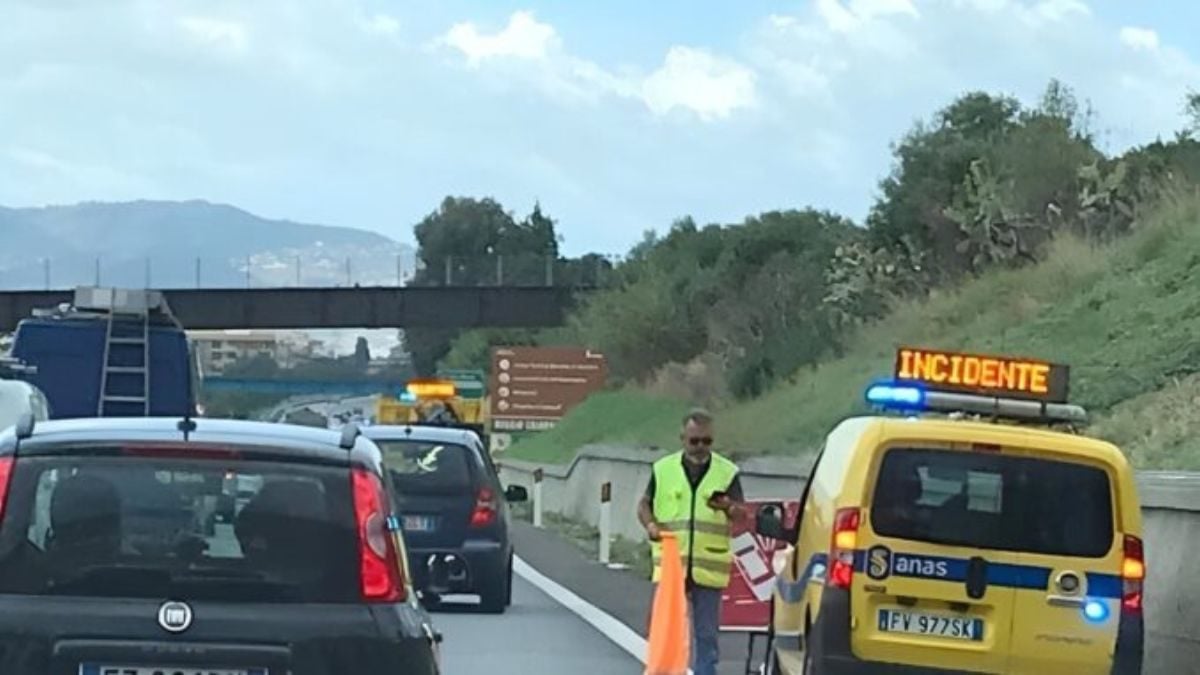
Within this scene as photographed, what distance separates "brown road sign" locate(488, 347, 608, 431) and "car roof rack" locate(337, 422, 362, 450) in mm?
65228

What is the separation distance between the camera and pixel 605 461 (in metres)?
43.1

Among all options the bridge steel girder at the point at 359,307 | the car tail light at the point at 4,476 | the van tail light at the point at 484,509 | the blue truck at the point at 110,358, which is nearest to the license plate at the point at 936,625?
the car tail light at the point at 4,476

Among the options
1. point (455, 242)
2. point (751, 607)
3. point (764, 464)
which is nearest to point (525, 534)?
point (764, 464)

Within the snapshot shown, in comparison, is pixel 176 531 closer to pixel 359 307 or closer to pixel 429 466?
pixel 429 466

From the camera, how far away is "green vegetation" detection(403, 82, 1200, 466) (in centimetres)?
3256

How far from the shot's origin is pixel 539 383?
76688mm

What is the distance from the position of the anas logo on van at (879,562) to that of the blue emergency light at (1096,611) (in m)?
0.95

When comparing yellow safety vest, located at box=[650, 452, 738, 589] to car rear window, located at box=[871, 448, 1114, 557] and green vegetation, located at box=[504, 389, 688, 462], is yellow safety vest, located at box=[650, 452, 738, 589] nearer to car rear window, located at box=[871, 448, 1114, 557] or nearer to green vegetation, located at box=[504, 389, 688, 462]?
car rear window, located at box=[871, 448, 1114, 557]

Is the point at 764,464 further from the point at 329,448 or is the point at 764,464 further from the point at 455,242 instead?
the point at 455,242

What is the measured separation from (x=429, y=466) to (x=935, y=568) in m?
11.2

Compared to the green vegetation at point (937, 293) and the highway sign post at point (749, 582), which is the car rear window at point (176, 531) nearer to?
the highway sign post at point (749, 582)

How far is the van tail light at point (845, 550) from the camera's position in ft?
40.7

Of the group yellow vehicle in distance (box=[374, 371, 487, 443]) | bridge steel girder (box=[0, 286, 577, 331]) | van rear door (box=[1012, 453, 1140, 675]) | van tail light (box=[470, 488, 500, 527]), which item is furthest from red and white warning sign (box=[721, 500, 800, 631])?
bridge steel girder (box=[0, 286, 577, 331])

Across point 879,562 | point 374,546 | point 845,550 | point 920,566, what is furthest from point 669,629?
point 374,546
